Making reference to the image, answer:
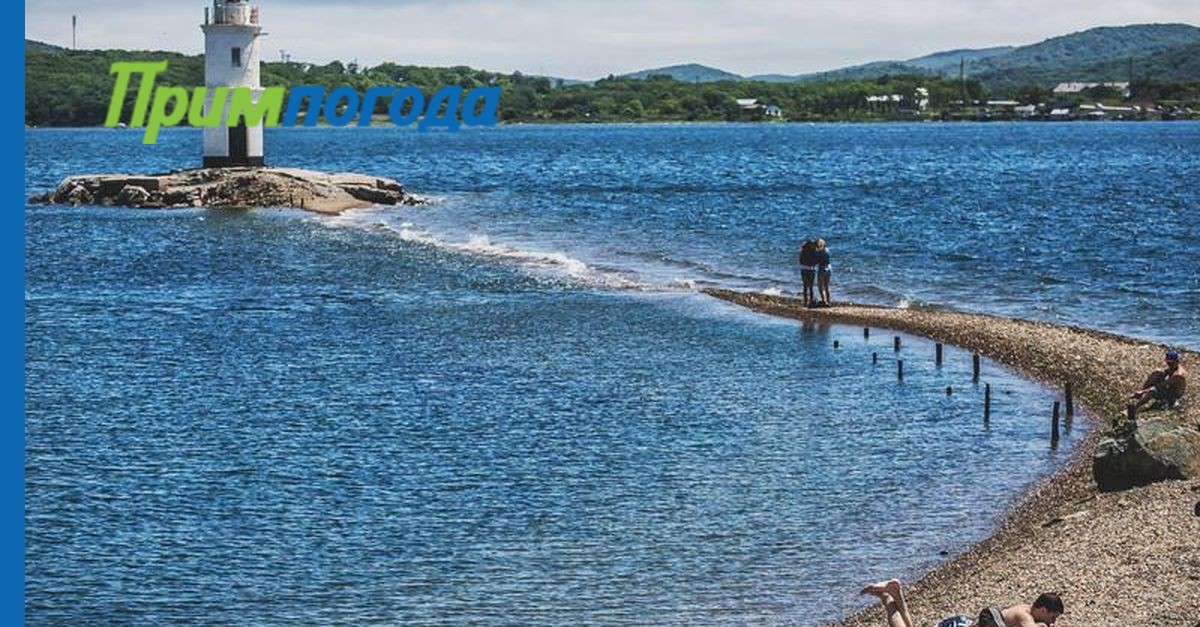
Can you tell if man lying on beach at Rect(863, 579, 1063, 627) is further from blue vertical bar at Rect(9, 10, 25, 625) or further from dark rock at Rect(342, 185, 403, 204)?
dark rock at Rect(342, 185, 403, 204)

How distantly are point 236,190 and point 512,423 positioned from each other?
6201cm

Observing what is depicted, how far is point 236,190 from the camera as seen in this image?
9388 cm

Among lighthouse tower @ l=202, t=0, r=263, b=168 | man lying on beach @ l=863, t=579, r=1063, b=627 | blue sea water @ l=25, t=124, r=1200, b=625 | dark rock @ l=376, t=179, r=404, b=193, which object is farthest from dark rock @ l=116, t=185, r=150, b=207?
man lying on beach @ l=863, t=579, r=1063, b=627

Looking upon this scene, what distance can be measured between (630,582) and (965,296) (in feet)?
115

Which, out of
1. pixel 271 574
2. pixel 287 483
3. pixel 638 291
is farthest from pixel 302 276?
pixel 271 574

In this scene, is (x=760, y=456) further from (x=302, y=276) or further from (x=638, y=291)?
(x=302, y=276)

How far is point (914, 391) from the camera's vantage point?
3912 cm

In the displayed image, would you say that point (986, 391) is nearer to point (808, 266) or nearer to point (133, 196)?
point (808, 266)

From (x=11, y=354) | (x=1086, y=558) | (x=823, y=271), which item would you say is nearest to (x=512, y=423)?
(x=1086, y=558)

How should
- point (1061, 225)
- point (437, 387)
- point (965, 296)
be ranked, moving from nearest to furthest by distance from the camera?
point (437, 387)
point (965, 296)
point (1061, 225)

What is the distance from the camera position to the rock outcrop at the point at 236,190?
94.1 m

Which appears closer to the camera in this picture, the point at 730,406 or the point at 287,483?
the point at 287,483

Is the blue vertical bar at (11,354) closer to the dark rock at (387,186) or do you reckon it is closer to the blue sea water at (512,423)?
the blue sea water at (512,423)

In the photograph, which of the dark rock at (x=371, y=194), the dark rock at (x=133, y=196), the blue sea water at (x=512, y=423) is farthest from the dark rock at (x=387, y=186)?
the blue sea water at (x=512, y=423)
